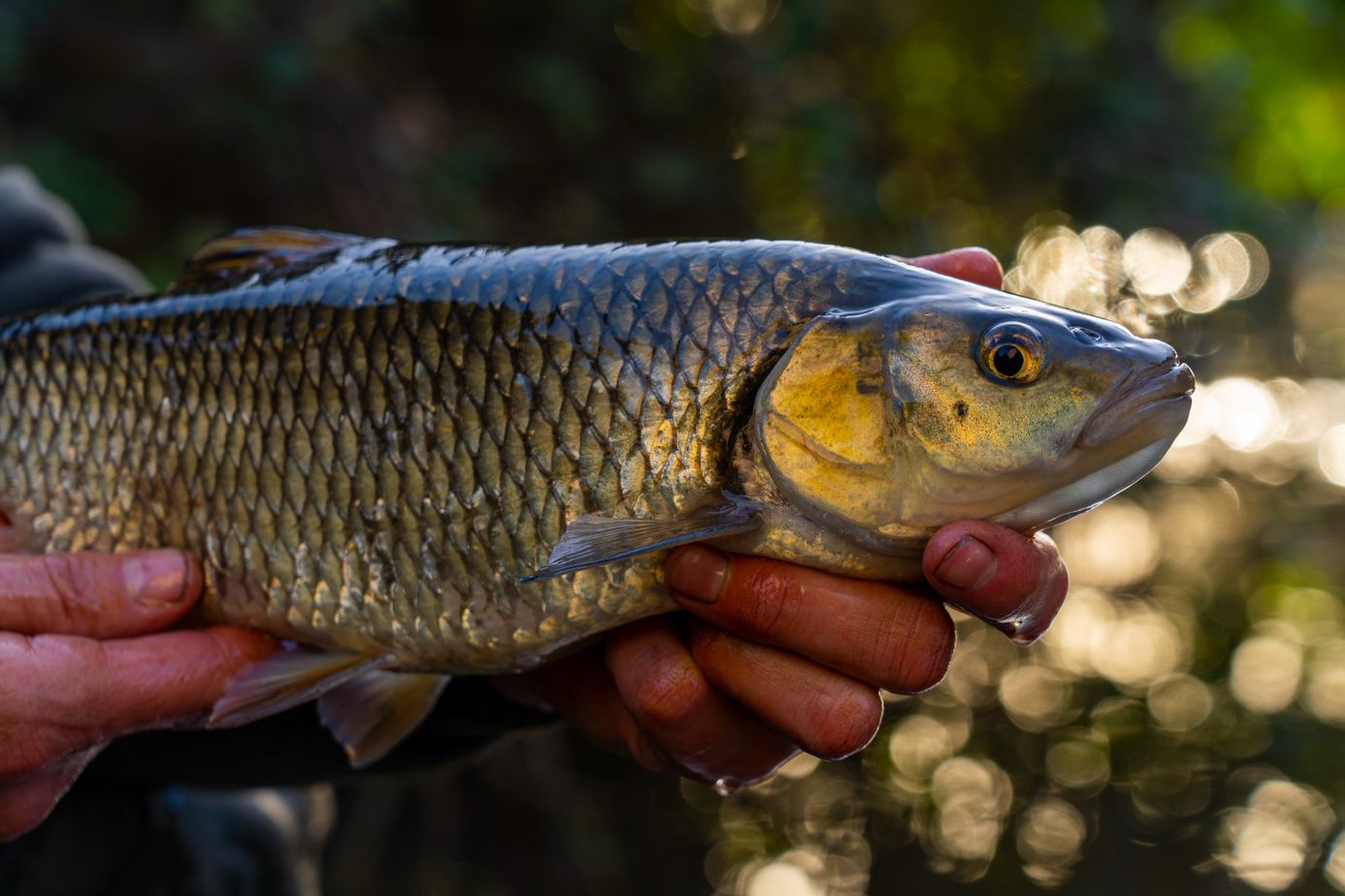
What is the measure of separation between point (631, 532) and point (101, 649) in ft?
2.59

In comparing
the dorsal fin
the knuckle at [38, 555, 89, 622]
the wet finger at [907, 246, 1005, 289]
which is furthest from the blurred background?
the wet finger at [907, 246, 1005, 289]

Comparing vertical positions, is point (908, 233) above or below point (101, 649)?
above

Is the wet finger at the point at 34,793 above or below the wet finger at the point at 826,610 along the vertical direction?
below

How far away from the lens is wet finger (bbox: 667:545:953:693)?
4.44 ft

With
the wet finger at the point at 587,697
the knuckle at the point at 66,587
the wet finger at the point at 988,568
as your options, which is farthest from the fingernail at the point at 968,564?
the knuckle at the point at 66,587

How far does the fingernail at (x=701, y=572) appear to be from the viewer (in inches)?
53.2

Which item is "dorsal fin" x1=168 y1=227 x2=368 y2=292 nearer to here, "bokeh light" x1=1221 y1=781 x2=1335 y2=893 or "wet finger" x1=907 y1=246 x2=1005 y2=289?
"wet finger" x1=907 y1=246 x2=1005 y2=289

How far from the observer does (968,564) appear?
4.05 ft

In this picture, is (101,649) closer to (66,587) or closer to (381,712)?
(66,587)

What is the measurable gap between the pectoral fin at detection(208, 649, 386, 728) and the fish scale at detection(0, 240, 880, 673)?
0.08ft

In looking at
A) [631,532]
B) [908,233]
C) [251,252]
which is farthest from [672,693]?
→ [908,233]

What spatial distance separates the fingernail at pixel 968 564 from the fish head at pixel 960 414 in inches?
1.6

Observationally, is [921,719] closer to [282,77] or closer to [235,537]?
[282,77]

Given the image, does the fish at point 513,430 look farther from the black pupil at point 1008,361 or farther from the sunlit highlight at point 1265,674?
the sunlit highlight at point 1265,674
